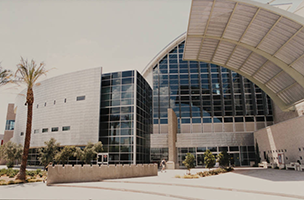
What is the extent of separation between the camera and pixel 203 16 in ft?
72.3

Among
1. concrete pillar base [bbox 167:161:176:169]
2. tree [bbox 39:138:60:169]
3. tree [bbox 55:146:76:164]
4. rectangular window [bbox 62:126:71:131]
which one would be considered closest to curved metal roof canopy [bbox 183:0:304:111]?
concrete pillar base [bbox 167:161:176:169]

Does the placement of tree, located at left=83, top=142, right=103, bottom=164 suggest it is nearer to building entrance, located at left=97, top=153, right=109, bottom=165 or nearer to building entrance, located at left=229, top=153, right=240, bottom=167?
building entrance, located at left=97, top=153, right=109, bottom=165

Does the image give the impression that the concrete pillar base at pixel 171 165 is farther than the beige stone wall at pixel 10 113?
No

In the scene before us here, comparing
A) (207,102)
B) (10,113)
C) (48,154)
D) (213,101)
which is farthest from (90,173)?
(10,113)

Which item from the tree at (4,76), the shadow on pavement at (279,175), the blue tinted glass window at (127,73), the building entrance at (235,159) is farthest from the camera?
the building entrance at (235,159)

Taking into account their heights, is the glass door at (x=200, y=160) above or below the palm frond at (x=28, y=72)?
below

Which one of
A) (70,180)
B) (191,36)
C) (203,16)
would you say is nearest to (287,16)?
(203,16)

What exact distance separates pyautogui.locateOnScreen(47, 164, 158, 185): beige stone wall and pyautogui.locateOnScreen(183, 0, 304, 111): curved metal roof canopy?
50.8 feet

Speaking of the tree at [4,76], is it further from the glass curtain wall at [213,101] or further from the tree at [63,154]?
the glass curtain wall at [213,101]

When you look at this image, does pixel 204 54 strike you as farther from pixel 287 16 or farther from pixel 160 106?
pixel 160 106

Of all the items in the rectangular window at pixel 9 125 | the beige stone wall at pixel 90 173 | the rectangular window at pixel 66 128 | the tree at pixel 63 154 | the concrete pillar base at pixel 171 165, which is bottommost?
the concrete pillar base at pixel 171 165

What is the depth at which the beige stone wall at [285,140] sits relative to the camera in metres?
25.9

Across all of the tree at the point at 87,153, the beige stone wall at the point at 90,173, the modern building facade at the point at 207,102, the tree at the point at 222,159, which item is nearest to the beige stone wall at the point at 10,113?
the modern building facade at the point at 207,102

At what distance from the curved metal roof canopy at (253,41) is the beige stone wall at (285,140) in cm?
433
